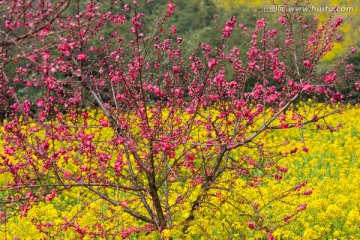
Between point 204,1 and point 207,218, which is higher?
point 204,1

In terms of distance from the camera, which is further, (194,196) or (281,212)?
(281,212)

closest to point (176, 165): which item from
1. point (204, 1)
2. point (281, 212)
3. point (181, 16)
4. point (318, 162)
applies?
point (281, 212)

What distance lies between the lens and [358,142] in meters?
11.9

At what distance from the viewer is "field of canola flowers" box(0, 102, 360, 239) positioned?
18.9ft

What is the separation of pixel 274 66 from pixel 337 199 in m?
2.73

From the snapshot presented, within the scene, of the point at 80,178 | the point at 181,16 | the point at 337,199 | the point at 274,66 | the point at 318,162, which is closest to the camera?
the point at 80,178

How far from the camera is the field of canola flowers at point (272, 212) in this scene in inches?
226

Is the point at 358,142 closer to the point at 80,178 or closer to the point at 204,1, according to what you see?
the point at 80,178

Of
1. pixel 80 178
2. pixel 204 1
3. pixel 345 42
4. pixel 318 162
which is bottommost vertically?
pixel 80 178

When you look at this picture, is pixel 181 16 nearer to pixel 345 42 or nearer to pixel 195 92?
pixel 345 42

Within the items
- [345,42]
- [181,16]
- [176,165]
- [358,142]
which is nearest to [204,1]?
[181,16]

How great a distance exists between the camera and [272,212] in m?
7.66

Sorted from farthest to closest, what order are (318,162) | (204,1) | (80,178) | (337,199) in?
(204,1) < (318,162) < (337,199) < (80,178)

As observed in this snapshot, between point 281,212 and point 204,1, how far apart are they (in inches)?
898
